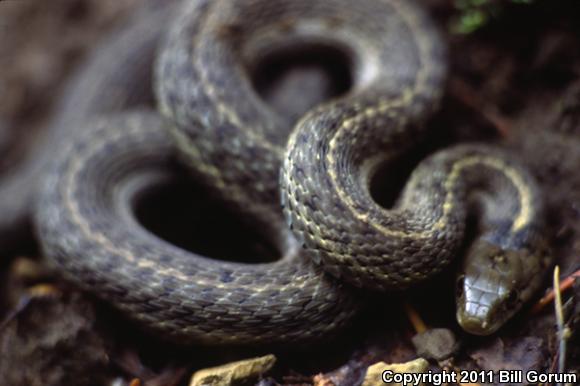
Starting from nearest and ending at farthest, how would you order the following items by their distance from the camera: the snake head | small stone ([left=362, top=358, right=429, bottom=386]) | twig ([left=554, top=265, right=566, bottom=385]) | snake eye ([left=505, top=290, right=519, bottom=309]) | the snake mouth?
twig ([left=554, top=265, right=566, bottom=385]), small stone ([left=362, top=358, right=429, bottom=386]), the snake head, snake eye ([left=505, top=290, right=519, bottom=309]), the snake mouth

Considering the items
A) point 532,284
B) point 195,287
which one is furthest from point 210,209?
point 532,284

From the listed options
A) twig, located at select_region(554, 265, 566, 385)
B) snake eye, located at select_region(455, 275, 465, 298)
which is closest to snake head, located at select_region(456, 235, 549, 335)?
snake eye, located at select_region(455, 275, 465, 298)

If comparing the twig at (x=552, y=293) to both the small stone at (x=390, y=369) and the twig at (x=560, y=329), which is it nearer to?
the twig at (x=560, y=329)

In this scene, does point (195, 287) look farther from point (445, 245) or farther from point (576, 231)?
point (576, 231)

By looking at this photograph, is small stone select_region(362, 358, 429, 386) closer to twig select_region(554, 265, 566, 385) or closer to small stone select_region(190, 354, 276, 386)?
small stone select_region(190, 354, 276, 386)

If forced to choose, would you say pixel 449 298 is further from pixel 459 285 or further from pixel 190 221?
pixel 190 221

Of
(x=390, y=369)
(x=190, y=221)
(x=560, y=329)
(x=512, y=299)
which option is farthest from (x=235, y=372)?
(x=560, y=329)

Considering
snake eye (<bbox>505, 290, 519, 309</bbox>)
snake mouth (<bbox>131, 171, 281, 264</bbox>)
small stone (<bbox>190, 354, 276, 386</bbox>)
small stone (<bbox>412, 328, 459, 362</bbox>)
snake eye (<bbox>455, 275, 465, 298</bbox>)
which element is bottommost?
small stone (<bbox>190, 354, 276, 386</bbox>)
